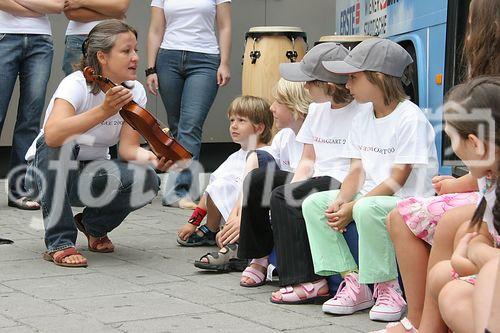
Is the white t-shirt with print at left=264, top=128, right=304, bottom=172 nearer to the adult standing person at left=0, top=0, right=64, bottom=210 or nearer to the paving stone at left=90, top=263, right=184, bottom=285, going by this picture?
the paving stone at left=90, top=263, right=184, bottom=285

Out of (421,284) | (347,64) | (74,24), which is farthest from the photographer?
(74,24)

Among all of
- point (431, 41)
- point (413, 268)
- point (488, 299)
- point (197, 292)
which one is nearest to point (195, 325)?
point (197, 292)

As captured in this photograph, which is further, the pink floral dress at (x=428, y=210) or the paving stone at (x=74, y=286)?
the paving stone at (x=74, y=286)

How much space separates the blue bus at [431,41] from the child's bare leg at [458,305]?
2.44m

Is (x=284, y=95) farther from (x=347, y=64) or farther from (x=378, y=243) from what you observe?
(x=378, y=243)

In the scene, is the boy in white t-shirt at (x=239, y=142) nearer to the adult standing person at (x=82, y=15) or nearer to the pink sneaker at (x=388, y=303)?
the pink sneaker at (x=388, y=303)

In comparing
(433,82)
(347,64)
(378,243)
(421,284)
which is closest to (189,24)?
(433,82)

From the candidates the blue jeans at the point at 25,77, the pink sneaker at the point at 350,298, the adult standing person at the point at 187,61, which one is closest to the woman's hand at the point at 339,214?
the pink sneaker at the point at 350,298

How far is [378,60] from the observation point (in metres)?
5.07

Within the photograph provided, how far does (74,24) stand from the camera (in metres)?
8.35

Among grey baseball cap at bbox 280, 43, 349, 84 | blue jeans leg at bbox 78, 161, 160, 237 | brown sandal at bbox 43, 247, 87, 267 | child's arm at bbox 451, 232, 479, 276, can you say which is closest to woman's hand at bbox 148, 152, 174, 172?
blue jeans leg at bbox 78, 161, 160, 237

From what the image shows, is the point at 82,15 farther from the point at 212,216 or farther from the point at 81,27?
the point at 212,216

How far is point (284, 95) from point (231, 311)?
1488 millimetres

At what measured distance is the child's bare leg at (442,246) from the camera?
3.95 m
